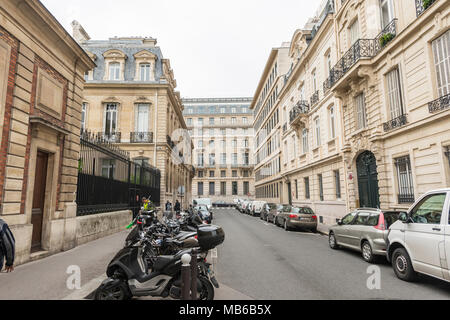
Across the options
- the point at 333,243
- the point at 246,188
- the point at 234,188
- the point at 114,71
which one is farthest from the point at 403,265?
the point at 234,188

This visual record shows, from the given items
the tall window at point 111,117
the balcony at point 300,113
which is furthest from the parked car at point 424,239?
the tall window at point 111,117

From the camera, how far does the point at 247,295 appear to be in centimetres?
486

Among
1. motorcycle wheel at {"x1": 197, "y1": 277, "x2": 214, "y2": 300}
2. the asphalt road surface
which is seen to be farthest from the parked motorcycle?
the asphalt road surface

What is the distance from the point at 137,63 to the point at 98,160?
15.4m

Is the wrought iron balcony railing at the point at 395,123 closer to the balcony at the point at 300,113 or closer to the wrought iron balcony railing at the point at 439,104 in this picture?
the wrought iron balcony railing at the point at 439,104

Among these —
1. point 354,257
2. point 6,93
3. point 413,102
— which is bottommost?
point 354,257

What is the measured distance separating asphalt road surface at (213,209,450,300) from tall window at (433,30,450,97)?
6327 mm

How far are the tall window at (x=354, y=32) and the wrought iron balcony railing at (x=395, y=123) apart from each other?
569cm

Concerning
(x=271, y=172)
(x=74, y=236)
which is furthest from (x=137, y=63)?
(x=271, y=172)

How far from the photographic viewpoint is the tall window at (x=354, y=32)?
1469 centimetres

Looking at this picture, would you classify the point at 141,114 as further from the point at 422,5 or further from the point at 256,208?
the point at 422,5

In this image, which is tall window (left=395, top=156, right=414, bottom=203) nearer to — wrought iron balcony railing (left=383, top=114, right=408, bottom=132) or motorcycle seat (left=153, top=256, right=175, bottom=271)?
wrought iron balcony railing (left=383, top=114, right=408, bottom=132)

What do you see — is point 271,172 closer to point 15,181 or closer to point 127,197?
point 127,197

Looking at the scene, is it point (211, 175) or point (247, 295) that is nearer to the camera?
point (247, 295)
